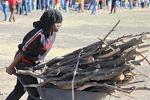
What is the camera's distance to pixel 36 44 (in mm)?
6324

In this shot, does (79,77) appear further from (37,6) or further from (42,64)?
(37,6)

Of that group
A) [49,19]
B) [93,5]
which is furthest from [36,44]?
[93,5]

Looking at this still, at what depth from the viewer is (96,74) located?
5523 millimetres

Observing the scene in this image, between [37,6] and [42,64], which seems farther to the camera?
[37,6]

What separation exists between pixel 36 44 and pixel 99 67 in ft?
3.32

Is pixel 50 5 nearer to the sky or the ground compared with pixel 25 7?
nearer to the ground

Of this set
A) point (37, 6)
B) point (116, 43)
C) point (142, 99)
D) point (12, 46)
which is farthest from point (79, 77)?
point (37, 6)

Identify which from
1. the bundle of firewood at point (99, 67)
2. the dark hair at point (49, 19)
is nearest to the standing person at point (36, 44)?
the dark hair at point (49, 19)

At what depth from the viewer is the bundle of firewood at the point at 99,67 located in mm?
5469

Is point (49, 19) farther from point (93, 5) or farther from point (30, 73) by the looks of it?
point (93, 5)

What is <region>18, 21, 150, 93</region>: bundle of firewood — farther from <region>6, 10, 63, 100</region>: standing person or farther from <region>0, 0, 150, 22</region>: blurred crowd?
<region>0, 0, 150, 22</region>: blurred crowd

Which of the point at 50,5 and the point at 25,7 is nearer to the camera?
the point at 25,7

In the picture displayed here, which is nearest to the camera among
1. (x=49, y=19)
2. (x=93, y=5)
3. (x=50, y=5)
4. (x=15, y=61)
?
(x=49, y=19)

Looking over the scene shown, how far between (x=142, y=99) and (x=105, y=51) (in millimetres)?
3923
